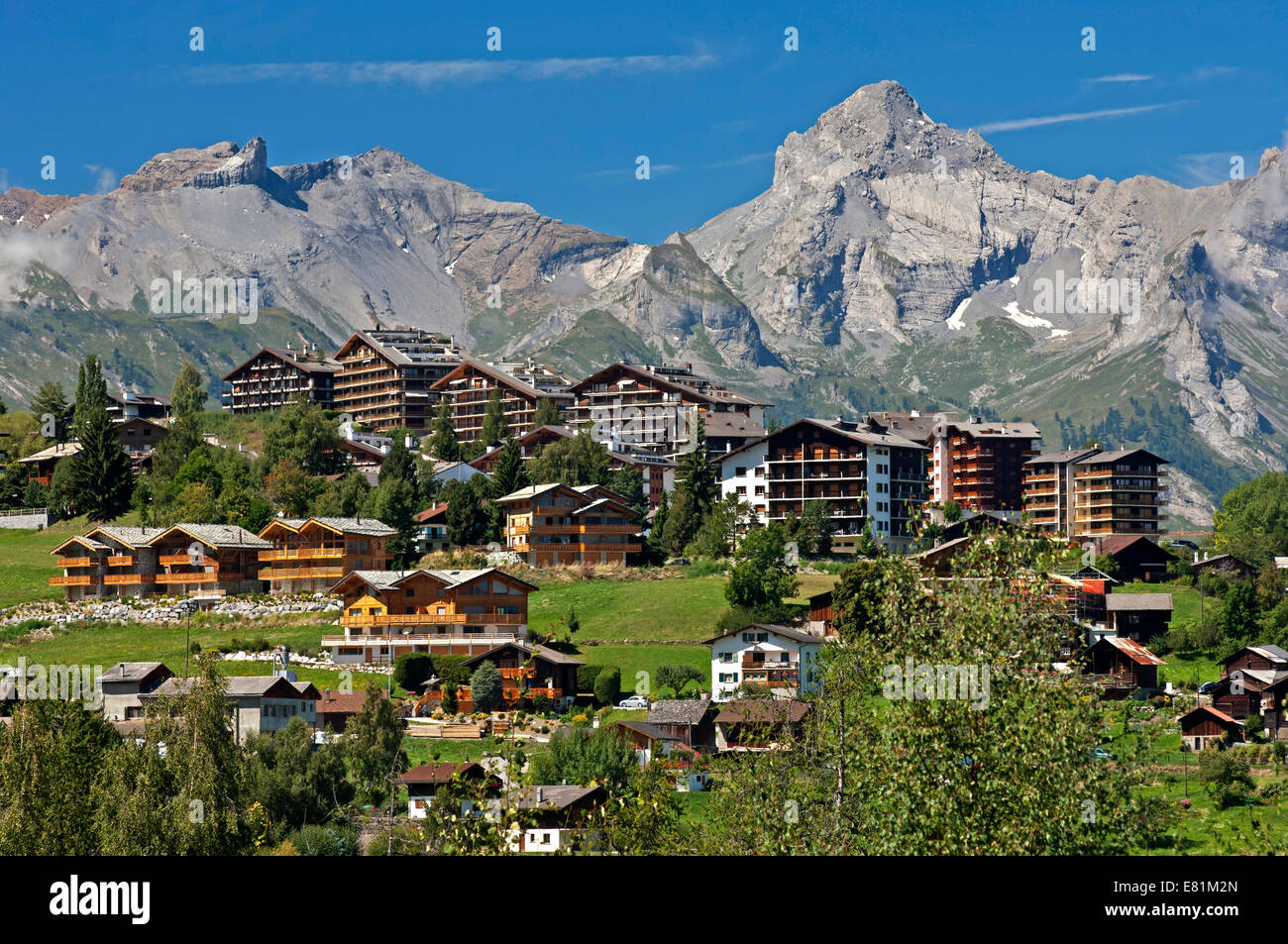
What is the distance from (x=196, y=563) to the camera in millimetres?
121062

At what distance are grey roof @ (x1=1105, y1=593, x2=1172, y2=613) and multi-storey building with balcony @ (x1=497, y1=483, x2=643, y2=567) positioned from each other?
1616 inches

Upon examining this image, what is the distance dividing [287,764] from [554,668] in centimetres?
2765

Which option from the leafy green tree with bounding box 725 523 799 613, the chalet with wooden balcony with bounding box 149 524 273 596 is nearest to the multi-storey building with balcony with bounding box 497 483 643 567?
the leafy green tree with bounding box 725 523 799 613

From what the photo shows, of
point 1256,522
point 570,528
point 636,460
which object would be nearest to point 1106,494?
point 1256,522

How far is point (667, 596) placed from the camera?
11319cm

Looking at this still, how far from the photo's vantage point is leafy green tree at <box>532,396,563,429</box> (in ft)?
595

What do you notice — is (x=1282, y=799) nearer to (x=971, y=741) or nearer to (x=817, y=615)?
(x=817, y=615)

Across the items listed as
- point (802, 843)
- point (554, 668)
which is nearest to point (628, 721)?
point (554, 668)

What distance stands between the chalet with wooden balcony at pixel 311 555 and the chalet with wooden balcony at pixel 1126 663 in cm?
5833

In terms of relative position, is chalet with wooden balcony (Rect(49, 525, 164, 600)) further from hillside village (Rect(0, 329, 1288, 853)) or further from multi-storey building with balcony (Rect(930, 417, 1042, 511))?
multi-storey building with balcony (Rect(930, 417, 1042, 511))

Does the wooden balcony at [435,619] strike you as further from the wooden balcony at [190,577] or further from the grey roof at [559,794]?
the grey roof at [559,794]

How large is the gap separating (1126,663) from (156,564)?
74408 millimetres

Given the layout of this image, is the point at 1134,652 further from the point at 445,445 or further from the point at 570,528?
the point at 445,445

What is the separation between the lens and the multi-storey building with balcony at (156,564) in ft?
393
